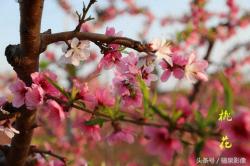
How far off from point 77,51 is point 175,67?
397 millimetres

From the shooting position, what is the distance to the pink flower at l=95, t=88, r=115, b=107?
5.25ft

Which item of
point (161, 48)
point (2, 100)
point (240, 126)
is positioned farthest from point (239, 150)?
point (2, 100)

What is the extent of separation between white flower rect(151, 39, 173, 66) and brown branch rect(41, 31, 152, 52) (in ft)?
0.09

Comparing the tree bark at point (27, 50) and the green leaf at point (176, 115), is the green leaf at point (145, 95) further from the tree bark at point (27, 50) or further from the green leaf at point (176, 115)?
the tree bark at point (27, 50)

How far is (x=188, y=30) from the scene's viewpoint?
4.82 meters

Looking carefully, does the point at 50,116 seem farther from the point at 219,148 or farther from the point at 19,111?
the point at 219,148

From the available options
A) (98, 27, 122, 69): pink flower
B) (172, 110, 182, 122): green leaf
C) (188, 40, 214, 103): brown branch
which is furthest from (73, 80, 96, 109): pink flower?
(188, 40, 214, 103): brown branch

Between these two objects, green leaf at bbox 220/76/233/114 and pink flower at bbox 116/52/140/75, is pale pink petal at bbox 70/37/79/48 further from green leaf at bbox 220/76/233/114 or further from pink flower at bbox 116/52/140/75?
green leaf at bbox 220/76/233/114

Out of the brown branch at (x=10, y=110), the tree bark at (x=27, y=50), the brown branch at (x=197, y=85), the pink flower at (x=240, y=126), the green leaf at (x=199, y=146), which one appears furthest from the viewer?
the brown branch at (x=197, y=85)

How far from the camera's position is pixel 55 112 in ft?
5.17

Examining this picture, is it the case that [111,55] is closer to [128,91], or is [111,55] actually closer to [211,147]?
[128,91]

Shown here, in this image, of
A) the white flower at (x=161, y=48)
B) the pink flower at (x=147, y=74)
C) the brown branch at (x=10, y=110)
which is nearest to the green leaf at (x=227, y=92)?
the white flower at (x=161, y=48)

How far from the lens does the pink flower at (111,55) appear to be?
5.47ft

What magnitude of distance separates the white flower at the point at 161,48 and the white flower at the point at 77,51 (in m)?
0.28
